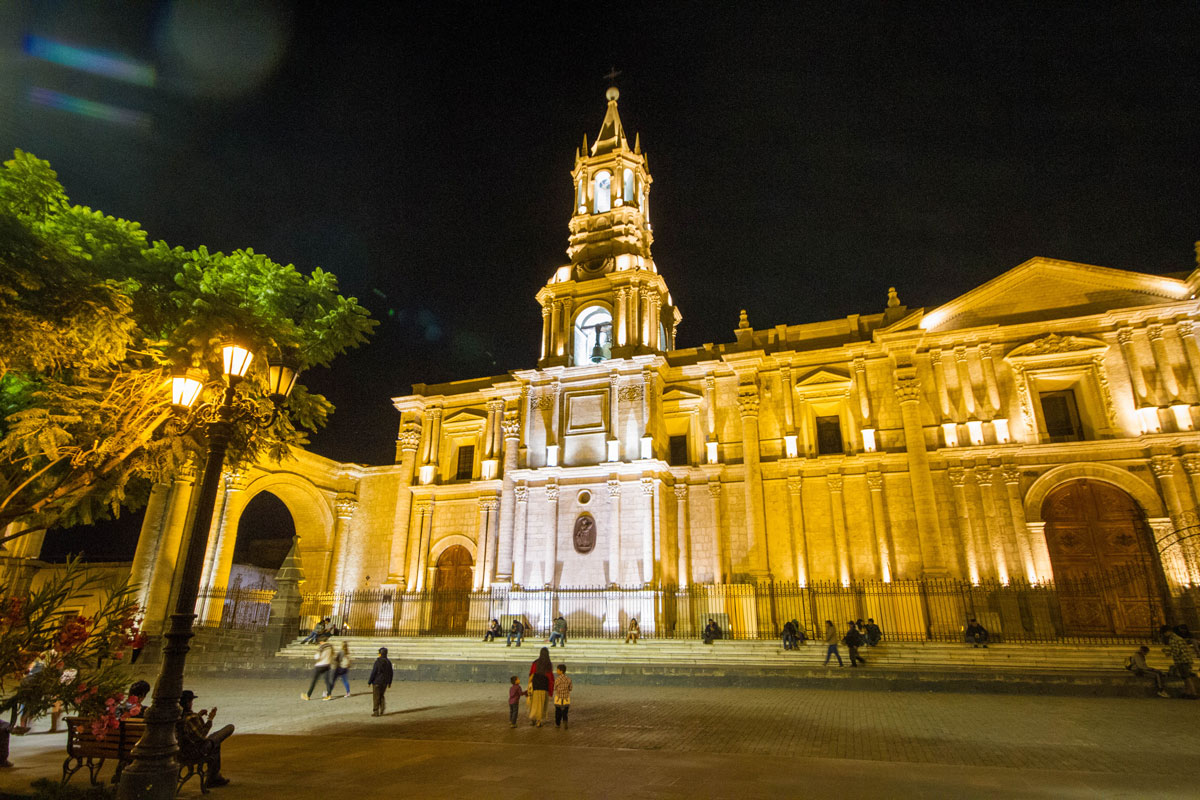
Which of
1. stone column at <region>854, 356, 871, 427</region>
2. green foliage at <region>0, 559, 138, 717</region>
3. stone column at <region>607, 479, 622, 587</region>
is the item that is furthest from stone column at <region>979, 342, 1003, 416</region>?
green foliage at <region>0, 559, 138, 717</region>

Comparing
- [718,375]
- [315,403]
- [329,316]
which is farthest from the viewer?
[718,375]

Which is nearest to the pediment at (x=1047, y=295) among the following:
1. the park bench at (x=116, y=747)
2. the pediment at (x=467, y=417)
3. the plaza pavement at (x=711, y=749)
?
the plaza pavement at (x=711, y=749)

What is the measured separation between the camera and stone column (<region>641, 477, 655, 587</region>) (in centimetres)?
2311

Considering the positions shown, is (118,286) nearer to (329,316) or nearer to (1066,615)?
(329,316)

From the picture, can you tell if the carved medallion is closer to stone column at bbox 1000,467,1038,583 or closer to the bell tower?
the bell tower

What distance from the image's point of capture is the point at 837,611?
2172 cm

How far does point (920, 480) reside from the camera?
22.5m

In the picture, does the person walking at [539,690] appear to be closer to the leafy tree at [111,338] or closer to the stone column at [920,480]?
the leafy tree at [111,338]

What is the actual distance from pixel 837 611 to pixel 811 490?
4483 millimetres

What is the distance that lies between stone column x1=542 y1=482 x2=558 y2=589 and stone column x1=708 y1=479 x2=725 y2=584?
6093 millimetres

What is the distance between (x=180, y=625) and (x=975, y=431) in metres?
23.6

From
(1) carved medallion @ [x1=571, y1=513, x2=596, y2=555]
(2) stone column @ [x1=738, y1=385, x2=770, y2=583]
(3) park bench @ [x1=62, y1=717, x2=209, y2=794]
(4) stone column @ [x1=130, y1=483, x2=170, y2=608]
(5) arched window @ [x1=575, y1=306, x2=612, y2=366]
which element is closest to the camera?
(3) park bench @ [x1=62, y1=717, x2=209, y2=794]

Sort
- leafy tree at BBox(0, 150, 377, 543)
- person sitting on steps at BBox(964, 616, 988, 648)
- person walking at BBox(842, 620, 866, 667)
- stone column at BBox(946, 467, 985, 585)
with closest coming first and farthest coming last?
leafy tree at BBox(0, 150, 377, 543)
person walking at BBox(842, 620, 866, 667)
person sitting on steps at BBox(964, 616, 988, 648)
stone column at BBox(946, 467, 985, 585)

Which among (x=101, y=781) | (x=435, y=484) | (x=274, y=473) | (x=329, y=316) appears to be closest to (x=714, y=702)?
(x=101, y=781)
